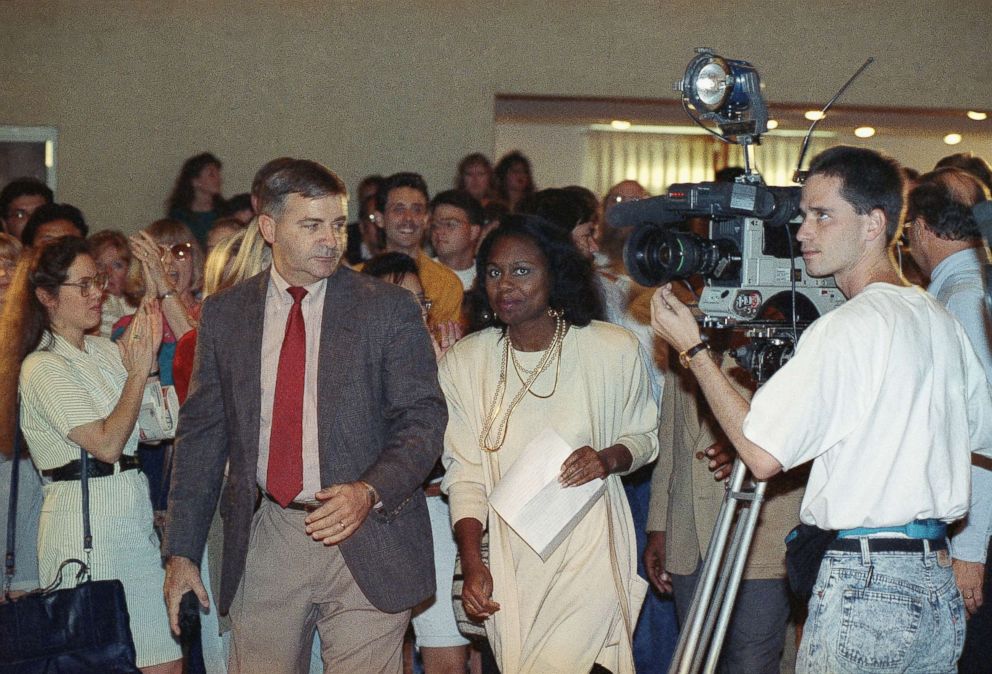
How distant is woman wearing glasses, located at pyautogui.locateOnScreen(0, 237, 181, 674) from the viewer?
13.6 feet

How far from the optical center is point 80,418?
4137mm

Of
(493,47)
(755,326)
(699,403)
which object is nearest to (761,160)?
(493,47)

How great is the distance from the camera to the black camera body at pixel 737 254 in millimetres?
3047

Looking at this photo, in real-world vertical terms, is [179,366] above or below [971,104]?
below

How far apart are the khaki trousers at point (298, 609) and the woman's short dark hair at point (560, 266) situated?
3.53 feet

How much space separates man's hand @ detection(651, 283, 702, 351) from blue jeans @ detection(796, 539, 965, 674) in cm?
62

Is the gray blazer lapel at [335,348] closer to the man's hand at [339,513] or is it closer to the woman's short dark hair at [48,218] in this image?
the man's hand at [339,513]

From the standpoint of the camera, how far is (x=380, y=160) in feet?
29.7

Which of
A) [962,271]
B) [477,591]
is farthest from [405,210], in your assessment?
[962,271]

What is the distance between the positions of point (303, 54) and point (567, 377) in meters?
5.70

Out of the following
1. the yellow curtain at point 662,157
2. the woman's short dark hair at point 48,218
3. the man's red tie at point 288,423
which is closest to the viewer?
the man's red tie at point 288,423

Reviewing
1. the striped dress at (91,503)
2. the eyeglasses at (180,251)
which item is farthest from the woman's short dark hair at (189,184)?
the striped dress at (91,503)

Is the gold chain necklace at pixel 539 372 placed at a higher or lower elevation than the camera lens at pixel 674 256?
lower

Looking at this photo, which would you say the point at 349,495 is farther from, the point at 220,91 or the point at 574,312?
the point at 220,91
